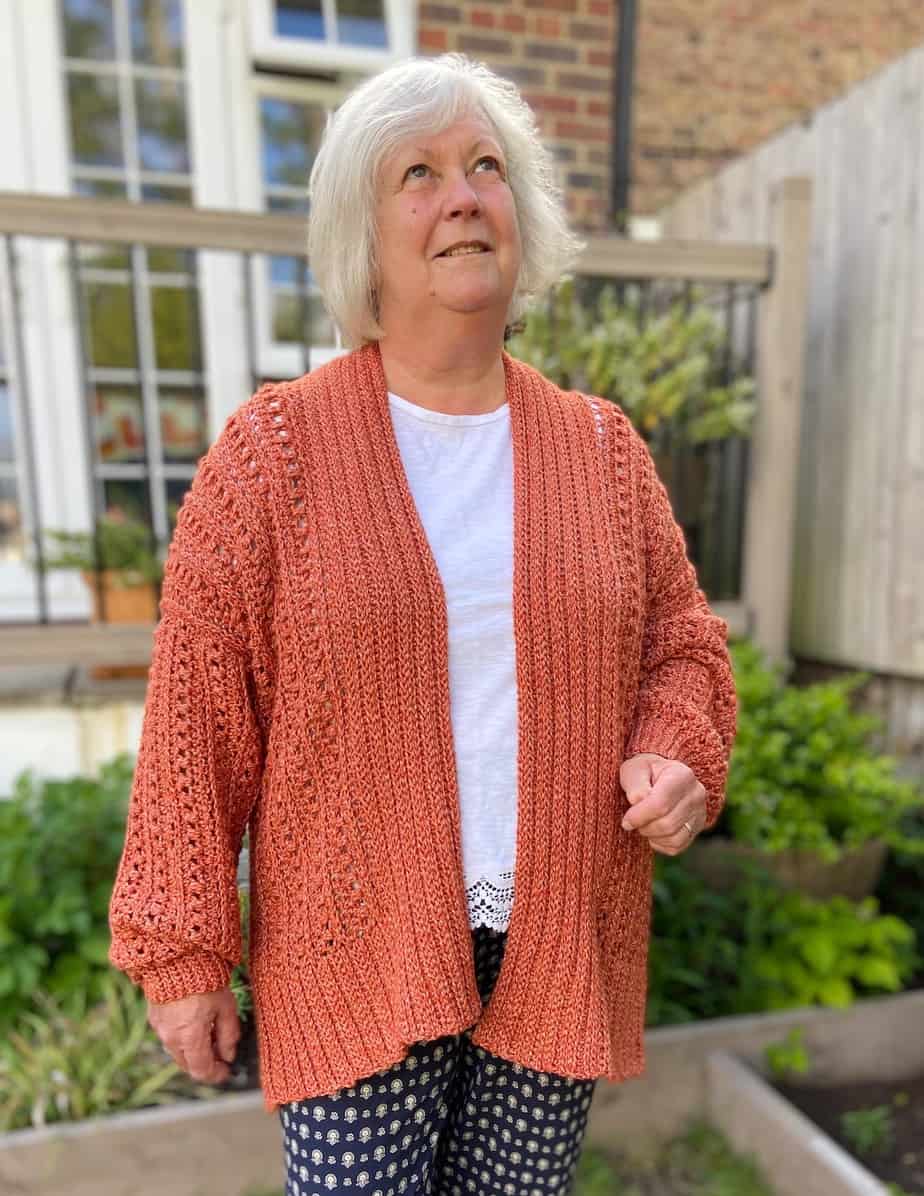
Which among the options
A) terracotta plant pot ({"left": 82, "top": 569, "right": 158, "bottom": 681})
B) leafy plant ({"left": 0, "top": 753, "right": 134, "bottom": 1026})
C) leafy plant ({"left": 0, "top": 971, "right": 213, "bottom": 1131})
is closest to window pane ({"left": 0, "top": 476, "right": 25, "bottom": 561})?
terracotta plant pot ({"left": 82, "top": 569, "right": 158, "bottom": 681})

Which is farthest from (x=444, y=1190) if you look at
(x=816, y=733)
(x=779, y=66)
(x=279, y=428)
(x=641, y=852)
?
(x=779, y=66)

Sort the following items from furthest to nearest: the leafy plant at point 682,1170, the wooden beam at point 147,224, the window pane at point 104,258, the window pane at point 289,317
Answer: the window pane at point 289,317 < the window pane at point 104,258 < the wooden beam at point 147,224 < the leafy plant at point 682,1170

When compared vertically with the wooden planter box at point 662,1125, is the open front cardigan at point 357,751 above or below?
above

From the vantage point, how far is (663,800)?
0.98 meters

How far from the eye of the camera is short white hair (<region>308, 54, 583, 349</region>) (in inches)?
37.5

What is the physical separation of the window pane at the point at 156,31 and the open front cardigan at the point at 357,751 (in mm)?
3047

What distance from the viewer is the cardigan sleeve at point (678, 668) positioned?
1.06 m

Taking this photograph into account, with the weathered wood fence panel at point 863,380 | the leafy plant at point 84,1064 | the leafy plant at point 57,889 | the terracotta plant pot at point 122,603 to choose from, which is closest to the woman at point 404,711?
the leafy plant at point 84,1064

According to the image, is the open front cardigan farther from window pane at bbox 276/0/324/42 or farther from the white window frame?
window pane at bbox 276/0/324/42

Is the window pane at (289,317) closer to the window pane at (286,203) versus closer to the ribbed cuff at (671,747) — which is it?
the window pane at (286,203)

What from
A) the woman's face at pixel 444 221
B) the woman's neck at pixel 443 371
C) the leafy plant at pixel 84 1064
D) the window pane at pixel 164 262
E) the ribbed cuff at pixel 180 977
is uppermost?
the window pane at pixel 164 262

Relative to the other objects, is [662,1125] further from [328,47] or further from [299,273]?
[328,47]

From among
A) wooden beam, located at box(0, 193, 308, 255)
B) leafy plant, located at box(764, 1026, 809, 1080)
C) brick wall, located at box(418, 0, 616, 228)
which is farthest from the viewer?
brick wall, located at box(418, 0, 616, 228)

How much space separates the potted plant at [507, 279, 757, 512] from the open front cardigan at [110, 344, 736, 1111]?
158 cm
